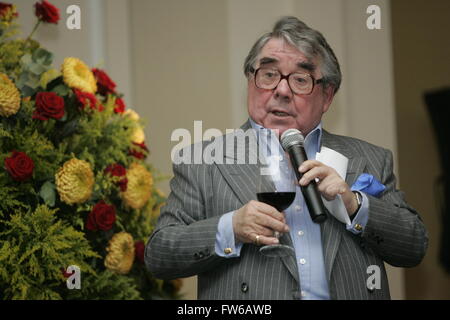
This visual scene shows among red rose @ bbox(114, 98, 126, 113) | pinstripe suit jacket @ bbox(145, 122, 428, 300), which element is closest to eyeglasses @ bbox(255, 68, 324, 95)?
pinstripe suit jacket @ bbox(145, 122, 428, 300)

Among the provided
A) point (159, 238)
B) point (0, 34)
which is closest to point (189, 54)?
point (0, 34)

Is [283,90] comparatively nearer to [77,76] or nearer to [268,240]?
[268,240]

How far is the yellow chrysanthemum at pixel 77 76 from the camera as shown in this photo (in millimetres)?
2816

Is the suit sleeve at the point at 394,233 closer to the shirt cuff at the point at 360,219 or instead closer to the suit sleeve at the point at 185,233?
the shirt cuff at the point at 360,219

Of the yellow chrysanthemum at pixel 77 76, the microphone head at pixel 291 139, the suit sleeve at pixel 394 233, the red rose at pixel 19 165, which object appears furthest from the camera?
the yellow chrysanthemum at pixel 77 76

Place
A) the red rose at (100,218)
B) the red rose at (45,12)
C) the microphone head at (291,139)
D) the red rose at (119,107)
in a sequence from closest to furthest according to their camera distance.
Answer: the microphone head at (291,139) → the red rose at (100,218) → the red rose at (45,12) → the red rose at (119,107)

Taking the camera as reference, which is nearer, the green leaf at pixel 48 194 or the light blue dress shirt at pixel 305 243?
the light blue dress shirt at pixel 305 243

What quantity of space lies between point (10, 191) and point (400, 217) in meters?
1.47

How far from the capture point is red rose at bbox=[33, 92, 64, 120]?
2643mm

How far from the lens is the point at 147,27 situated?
3738mm

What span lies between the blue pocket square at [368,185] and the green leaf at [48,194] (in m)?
1.19

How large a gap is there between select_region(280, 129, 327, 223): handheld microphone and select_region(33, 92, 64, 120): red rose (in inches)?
41.9

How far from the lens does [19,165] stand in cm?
247

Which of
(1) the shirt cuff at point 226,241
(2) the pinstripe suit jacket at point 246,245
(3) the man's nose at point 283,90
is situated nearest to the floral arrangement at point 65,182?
(2) the pinstripe suit jacket at point 246,245
